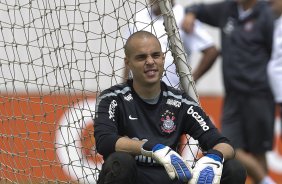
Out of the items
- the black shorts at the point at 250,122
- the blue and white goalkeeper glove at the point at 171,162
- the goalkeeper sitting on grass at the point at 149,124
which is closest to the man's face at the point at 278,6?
the black shorts at the point at 250,122

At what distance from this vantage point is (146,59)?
5668 millimetres

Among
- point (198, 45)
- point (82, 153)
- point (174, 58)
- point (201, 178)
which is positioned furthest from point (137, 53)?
point (198, 45)

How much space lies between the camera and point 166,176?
559 centimetres

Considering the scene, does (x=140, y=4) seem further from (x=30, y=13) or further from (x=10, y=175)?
(x=10, y=175)

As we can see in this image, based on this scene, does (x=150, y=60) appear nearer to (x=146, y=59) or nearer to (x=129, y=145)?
(x=146, y=59)

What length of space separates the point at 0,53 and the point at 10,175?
827 millimetres

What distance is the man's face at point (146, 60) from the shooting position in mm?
5660

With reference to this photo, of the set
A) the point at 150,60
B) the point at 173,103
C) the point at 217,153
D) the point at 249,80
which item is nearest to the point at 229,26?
the point at 249,80

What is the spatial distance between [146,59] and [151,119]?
336mm

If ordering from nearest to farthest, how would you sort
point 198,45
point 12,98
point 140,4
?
point 140,4, point 12,98, point 198,45

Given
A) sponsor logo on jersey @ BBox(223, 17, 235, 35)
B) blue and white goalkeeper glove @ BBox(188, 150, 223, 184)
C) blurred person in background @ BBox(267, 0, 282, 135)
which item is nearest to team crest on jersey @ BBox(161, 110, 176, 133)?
blue and white goalkeeper glove @ BBox(188, 150, 223, 184)

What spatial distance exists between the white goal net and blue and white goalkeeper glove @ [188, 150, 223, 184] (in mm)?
756

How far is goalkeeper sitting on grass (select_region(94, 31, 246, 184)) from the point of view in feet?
17.9

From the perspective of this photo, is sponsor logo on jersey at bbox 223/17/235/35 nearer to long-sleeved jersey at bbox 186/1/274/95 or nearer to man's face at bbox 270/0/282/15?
long-sleeved jersey at bbox 186/1/274/95
